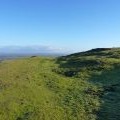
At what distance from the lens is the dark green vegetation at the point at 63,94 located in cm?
2555

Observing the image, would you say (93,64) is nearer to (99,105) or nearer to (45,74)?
(45,74)

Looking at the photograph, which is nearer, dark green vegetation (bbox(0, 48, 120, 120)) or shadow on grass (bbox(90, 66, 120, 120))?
shadow on grass (bbox(90, 66, 120, 120))

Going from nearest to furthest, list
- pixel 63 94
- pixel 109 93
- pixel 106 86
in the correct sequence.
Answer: pixel 63 94, pixel 109 93, pixel 106 86

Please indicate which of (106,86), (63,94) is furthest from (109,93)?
(63,94)

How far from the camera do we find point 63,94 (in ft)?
104

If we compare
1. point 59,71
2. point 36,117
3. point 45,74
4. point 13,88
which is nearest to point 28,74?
point 45,74

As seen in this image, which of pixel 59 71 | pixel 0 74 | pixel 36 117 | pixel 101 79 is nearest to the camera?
pixel 36 117

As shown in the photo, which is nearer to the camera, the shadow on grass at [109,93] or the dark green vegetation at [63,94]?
the shadow on grass at [109,93]

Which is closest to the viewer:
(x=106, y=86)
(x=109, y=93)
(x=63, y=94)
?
(x=63, y=94)

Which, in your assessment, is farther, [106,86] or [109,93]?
[106,86]

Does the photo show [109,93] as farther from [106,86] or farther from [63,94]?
[63,94]

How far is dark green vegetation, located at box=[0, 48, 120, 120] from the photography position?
1006 inches

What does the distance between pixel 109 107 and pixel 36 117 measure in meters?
6.61

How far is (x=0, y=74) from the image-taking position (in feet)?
141
